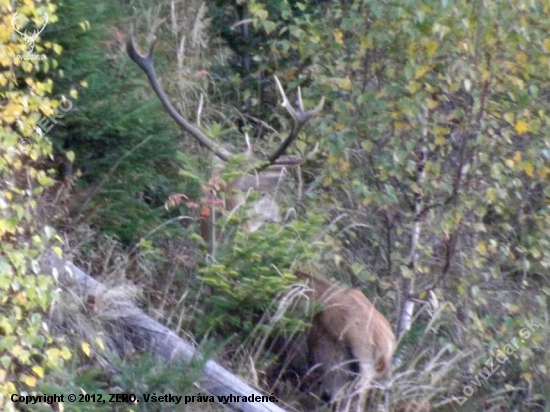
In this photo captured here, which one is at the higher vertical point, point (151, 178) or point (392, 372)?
point (151, 178)

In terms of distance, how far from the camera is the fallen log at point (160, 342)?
6.02m

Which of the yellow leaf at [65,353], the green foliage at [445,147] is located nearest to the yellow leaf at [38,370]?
the yellow leaf at [65,353]

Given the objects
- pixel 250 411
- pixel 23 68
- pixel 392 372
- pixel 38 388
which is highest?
pixel 23 68

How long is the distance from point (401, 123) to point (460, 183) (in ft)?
2.03

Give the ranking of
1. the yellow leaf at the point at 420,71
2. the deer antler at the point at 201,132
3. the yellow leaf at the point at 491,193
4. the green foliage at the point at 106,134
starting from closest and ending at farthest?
the green foliage at the point at 106,134
the yellow leaf at the point at 420,71
the deer antler at the point at 201,132
the yellow leaf at the point at 491,193

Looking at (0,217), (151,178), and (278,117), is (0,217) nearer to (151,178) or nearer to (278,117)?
(151,178)

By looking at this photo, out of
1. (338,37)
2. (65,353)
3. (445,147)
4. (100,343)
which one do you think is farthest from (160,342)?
(338,37)

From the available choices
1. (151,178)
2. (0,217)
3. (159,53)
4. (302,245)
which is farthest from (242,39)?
(0,217)

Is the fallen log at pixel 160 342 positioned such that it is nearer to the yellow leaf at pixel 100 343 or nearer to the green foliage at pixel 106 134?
the yellow leaf at pixel 100 343

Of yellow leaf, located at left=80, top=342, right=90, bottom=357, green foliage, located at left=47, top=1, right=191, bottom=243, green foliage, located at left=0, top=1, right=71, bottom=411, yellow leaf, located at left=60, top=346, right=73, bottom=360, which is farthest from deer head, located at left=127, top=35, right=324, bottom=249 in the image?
yellow leaf, located at left=60, top=346, right=73, bottom=360

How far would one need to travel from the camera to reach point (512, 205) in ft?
27.8

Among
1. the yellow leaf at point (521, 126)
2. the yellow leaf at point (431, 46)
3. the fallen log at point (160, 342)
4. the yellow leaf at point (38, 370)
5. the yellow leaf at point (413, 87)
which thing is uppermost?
the yellow leaf at point (431, 46)

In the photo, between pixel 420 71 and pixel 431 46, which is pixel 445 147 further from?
pixel 431 46

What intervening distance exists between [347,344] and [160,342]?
138cm
